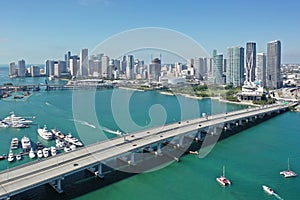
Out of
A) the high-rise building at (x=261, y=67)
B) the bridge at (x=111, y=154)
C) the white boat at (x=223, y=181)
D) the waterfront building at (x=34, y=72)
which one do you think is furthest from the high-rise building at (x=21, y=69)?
the white boat at (x=223, y=181)

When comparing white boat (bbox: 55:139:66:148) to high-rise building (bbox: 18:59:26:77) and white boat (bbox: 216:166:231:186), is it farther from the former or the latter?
high-rise building (bbox: 18:59:26:77)

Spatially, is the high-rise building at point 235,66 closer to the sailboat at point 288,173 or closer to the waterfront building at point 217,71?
the waterfront building at point 217,71

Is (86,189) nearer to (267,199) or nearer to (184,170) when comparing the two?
(184,170)

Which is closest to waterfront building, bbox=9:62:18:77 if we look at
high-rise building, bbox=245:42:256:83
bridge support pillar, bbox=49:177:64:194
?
Result: high-rise building, bbox=245:42:256:83

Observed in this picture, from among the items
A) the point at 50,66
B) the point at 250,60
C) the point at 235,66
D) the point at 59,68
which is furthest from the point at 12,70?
the point at 250,60

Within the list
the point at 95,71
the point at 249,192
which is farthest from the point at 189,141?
the point at 95,71

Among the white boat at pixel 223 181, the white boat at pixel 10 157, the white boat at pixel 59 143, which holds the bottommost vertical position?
the white boat at pixel 223 181
